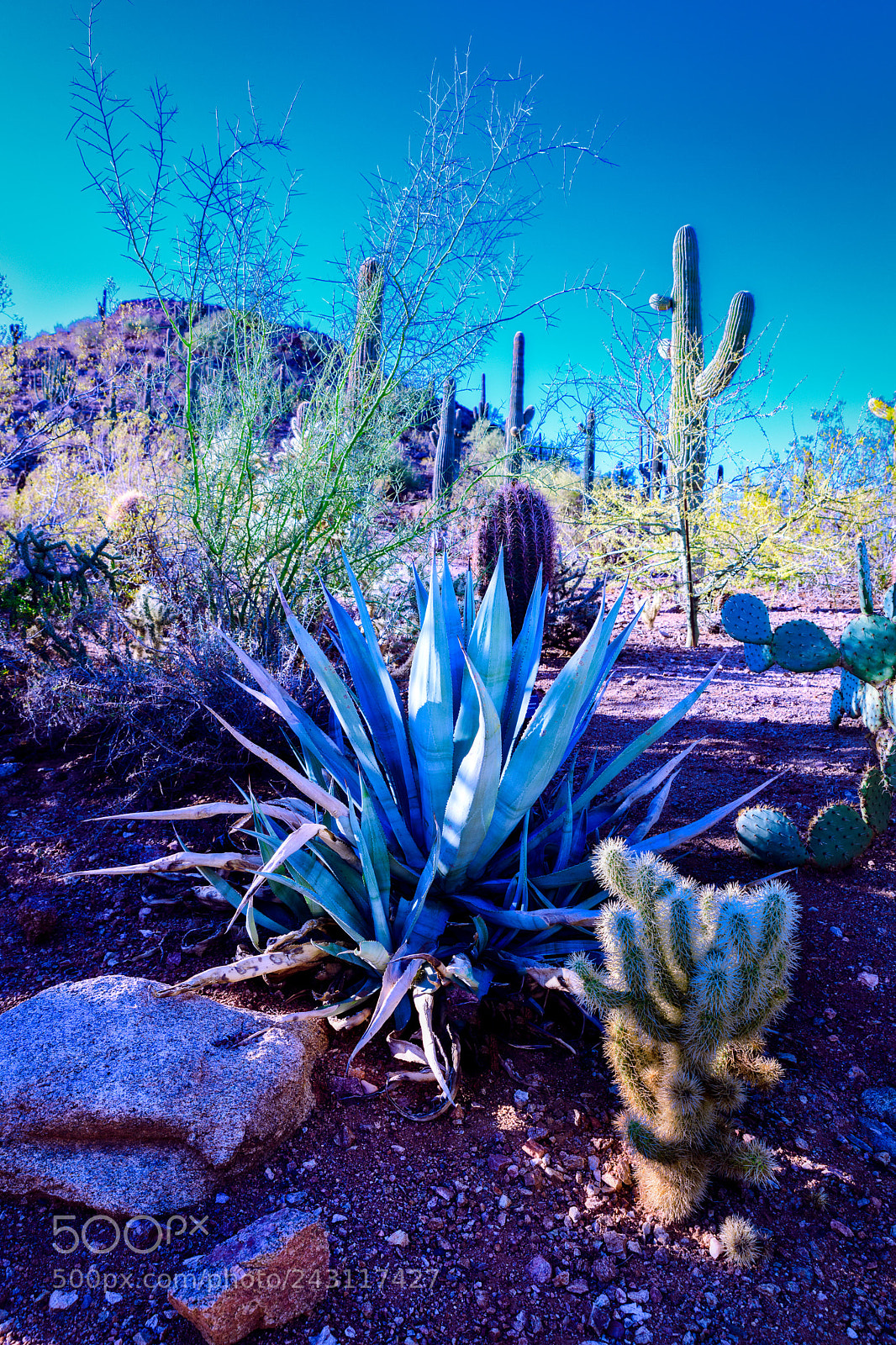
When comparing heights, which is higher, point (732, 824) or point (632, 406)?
point (632, 406)

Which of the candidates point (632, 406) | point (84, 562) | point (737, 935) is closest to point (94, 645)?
point (84, 562)

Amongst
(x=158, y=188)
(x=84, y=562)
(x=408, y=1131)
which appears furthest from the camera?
(x=84, y=562)

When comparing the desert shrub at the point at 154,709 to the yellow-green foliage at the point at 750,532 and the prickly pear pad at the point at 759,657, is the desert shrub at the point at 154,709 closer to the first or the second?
the prickly pear pad at the point at 759,657

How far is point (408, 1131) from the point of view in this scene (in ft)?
5.41

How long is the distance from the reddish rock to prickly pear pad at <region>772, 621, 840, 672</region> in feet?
8.60

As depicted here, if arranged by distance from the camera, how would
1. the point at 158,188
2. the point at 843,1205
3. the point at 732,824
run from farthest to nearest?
the point at 158,188 → the point at 732,824 → the point at 843,1205

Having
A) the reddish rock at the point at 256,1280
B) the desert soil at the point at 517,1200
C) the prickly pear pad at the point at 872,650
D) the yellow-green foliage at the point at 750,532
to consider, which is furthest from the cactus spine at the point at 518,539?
the reddish rock at the point at 256,1280

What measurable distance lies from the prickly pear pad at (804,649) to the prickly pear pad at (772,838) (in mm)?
728

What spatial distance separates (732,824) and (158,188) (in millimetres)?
3636

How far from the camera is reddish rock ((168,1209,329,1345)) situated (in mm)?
1189

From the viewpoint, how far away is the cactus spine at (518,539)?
22.1 ft

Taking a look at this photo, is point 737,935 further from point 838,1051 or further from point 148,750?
point 148,750

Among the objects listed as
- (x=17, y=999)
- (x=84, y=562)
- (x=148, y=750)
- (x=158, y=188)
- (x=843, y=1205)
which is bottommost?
(x=843, y=1205)

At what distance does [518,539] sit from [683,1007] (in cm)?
571
